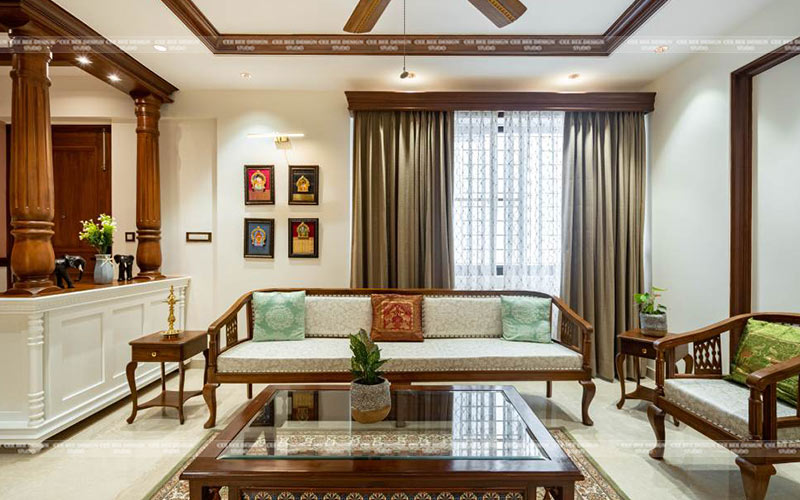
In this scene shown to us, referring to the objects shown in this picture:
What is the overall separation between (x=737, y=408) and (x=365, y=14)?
2710 mm

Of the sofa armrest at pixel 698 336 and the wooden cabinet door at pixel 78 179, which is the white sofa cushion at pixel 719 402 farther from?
the wooden cabinet door at pixel 78 179

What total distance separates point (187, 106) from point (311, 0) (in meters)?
2.07

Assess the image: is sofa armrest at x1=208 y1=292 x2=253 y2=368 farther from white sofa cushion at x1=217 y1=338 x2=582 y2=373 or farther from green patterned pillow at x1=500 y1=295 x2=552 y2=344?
green patterned pillow at x1=500 y1=295 x2=552 y2=344

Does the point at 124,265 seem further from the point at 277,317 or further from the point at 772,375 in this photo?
the point at 772,375

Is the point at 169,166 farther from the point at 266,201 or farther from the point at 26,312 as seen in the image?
the point at 26,312

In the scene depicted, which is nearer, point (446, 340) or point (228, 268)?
point (446, 340)

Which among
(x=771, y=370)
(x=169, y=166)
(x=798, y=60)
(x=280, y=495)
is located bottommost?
(x=280, y=495)

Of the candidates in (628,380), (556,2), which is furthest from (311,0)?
(628,380)

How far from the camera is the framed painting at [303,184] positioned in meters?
4.08

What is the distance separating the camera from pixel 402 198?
12.9 feet

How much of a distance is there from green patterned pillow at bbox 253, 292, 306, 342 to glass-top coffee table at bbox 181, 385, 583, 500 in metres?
1.22

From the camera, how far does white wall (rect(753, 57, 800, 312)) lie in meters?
2.63

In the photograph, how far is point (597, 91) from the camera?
4129 millimetres

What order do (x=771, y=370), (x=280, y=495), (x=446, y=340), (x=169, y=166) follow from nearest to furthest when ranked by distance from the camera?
(x=280, y=495) < (x=771, y=370) < (x=446, y=340) < (x=169, y=166)
